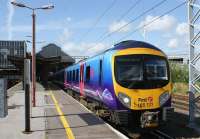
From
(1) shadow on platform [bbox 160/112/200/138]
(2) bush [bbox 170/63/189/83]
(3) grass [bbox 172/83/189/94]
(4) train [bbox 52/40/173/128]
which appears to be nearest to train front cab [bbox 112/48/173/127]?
(4) train [bbox 52/40/173/128]

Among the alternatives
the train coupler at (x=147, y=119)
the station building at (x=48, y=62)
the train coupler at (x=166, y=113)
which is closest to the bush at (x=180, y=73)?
the station building at (x=48, y=62)

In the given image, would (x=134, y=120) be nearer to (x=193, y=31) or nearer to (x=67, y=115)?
(x=193, y=31)

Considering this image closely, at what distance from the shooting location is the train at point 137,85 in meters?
12.8

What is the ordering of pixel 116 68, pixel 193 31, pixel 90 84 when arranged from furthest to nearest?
pixel 90 84 < pixel 193 31 < pixel 116 68

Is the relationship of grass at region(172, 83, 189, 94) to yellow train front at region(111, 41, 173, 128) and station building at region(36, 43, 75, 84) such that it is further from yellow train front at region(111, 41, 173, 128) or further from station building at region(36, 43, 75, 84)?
yellow train front at region(111, 41, 173, 128)

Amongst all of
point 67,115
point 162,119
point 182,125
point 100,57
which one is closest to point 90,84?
point 67,115

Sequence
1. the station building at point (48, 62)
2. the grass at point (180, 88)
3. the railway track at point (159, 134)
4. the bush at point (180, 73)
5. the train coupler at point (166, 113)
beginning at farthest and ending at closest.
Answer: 1. the station building at point (48, 62)
2. the bush at point (180, 73)
3. the grass at point (180, 88)
4. the railway track at point (159, 134)
5. the train coupler at point (166, 113)

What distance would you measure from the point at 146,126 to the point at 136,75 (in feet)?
5.40

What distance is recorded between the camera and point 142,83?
13.1 metres

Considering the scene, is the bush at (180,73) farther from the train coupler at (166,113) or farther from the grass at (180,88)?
the train coupler at (166,113)

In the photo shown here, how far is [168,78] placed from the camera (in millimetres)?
13547

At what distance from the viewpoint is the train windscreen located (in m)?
13.0

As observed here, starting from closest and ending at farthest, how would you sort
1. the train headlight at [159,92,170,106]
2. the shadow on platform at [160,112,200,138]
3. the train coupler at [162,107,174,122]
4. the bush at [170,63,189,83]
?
the train coupler at [162,107,174,122] → the train headlight at [159,92,170,106] → the shadow on platform at [160,112,200,138] → the bush at [170,63,189,83]

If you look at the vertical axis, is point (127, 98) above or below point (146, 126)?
above
